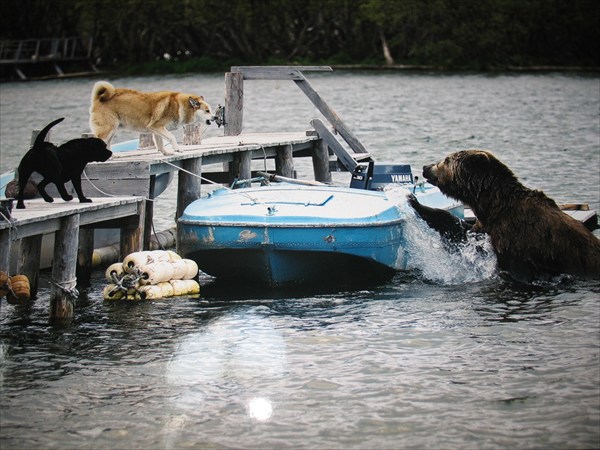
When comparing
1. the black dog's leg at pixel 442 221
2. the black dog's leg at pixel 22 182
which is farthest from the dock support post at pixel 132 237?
the black dog's leg at pixel 442 221

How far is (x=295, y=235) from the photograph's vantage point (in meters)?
13.5

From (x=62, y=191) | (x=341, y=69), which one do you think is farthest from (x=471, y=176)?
(x=341, y=69)

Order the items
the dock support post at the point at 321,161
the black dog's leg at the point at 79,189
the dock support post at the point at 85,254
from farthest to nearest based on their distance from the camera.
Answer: the dock support post at the point at 321,161 < the dock support post at the point at 85,254 < the black dog's leg at the point at 79,189

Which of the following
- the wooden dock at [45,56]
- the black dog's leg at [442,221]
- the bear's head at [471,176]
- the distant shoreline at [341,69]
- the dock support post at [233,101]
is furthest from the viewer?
the wooden dock at [45,56]

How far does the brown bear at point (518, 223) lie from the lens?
45.4 ft

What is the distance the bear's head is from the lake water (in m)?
0.66

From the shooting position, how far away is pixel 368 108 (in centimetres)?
4581

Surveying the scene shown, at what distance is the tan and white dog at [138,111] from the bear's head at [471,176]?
3088mm

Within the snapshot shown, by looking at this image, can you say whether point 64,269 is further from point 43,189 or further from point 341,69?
point 341,69

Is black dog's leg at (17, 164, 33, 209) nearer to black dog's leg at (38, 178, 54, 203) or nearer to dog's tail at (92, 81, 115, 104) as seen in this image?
black dog's leg at (38, 178, 54, 203)

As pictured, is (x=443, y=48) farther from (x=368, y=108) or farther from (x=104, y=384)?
(x=104, y=384)

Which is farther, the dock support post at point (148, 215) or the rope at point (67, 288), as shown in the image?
the dock support post at point (148, 215)

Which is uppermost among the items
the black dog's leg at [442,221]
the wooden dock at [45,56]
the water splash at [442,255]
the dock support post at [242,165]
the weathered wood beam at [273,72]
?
the weathered wood beam at [273,72]

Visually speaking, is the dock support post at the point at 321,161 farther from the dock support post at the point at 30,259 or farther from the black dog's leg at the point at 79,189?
the black dog's leg at the point at 79,189
